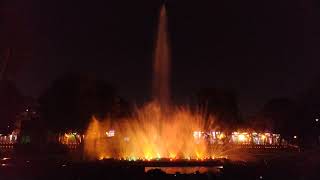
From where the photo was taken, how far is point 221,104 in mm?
66562

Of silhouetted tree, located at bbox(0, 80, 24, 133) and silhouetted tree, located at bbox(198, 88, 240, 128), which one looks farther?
silhouetted tree, located at bbox(198, 88, 240, 128)

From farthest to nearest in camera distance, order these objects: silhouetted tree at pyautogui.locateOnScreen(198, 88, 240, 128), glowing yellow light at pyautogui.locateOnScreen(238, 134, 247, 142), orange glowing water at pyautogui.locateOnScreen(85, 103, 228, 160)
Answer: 1. glowing yellow light at pyautogui.locateOnScreen(238, 134, 247, 142)
2. silhouetted tree at pyautogui.locateOnScreen(198, 88, 240, 128)
3. orange glowing water at pyautogui.locateOnScreen(85, 103, 228, 160)

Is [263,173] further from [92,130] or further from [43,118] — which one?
[43,118]

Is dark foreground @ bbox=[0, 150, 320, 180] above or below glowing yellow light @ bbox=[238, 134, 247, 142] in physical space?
below

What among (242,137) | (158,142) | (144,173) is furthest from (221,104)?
(144,173)

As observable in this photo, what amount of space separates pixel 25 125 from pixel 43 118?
541 inches

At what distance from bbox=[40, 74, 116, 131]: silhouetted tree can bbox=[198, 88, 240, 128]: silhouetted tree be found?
837 inches

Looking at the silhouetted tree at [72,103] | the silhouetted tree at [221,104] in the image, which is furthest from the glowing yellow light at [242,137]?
the silhouetted tree at [72,103]

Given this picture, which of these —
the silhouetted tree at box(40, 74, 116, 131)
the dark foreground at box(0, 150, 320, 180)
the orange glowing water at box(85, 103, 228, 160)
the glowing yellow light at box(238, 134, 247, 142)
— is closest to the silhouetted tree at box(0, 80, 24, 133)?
the silhouetted tree at box(40, 74, 116, 131)

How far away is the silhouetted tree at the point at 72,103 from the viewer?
4853cm

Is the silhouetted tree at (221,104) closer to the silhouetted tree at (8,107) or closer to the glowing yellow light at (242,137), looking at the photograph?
the glowing yellow light at (242,137)

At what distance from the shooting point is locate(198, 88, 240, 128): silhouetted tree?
6612 centimetres

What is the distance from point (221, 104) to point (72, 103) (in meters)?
27.4

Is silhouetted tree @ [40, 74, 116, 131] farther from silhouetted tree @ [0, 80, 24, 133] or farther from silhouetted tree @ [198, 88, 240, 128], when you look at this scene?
silhouetted tree @ [198, 88, 240, 128]
